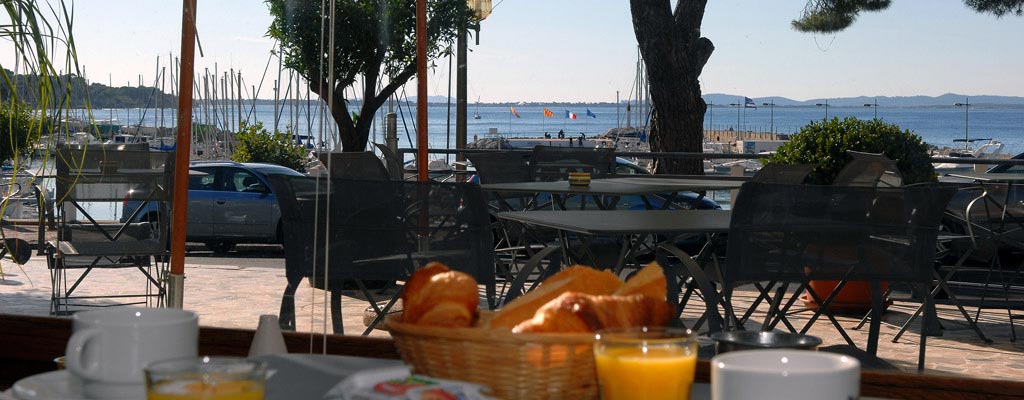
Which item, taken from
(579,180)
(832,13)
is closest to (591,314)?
(579,180)

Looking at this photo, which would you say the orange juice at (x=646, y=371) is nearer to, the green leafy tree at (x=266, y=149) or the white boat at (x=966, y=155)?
the green leafy tree at (x=266, y=149)

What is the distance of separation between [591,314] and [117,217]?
3.68 m

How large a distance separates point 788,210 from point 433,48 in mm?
1393

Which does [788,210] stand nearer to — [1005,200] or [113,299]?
[1005,200]

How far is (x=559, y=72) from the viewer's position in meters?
5.02

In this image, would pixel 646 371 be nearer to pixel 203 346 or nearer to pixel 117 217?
pixel 203 346

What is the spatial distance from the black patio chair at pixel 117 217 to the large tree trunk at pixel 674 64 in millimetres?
4636

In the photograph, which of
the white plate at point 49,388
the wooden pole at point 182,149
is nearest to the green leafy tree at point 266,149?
the wooden pole at point 182,149

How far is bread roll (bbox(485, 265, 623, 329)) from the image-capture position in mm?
791

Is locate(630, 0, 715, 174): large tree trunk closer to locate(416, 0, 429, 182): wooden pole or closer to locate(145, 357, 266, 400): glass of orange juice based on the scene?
locate(416, 0, 429, 182): wooden pole

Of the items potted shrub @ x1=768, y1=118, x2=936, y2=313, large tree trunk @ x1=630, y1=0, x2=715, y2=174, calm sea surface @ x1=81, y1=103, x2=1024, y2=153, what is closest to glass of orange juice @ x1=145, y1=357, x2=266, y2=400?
potted shrub @ x1=768, y1=118, x2=936, y2=313

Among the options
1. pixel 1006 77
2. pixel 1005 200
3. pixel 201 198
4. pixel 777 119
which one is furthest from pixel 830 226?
pixel 777 119

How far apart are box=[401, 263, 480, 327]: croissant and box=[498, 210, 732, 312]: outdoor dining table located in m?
1.92

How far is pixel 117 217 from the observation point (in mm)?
4117
